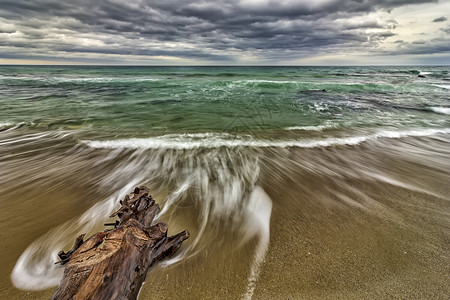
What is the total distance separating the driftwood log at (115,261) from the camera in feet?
4.89

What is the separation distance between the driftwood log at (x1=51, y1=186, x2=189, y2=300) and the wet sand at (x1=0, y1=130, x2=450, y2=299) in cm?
23

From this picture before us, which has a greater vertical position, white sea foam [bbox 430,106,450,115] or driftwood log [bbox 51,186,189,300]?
driftwood log [bbox 51,186,189,300]

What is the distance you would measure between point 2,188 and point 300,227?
480 centimetres

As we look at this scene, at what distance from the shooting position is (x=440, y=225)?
2775 millimetres

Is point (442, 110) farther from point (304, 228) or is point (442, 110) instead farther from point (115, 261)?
point (115, 261)

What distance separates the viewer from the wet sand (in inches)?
77.7

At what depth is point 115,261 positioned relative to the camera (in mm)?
1663

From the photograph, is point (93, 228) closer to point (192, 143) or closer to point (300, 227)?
point (300, 227)

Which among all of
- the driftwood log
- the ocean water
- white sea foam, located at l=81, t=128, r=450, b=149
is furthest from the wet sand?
white sea foam, located at l=81, t=128, r=450, b=149

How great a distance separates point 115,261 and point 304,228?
2.13 m

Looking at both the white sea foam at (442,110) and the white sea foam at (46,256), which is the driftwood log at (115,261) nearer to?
the white sea foam at (46,256)

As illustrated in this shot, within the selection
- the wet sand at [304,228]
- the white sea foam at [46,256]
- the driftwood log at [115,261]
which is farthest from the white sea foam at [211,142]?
the driftwood log at [115,261]

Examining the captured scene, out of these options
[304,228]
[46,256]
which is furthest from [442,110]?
[46,256]

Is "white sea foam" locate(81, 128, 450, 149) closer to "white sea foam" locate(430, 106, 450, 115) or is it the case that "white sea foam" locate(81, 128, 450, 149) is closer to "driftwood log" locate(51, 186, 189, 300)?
"driftwood log" locate(51, 186, 189, 300)
